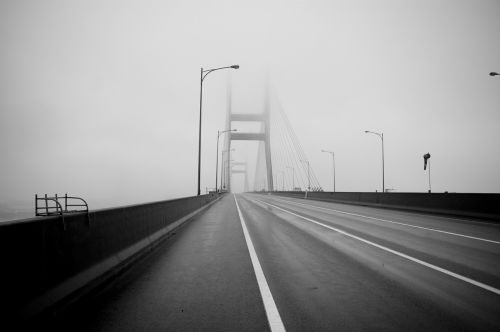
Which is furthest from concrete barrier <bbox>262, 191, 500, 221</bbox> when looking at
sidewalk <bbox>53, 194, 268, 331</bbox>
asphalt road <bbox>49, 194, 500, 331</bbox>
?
sidewalk <bbox>53, 194, 268, 331</bbox>

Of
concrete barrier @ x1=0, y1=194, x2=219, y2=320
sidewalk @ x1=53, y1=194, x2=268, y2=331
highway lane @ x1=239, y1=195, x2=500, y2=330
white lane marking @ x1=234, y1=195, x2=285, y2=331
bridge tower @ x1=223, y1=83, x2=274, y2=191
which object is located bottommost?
sidewalk @ x1=53, y1=194, x2=268, y2=331

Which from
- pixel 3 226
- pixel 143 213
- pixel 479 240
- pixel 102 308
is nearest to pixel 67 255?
pixel 102 308

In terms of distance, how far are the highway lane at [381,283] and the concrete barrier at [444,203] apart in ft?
26.3

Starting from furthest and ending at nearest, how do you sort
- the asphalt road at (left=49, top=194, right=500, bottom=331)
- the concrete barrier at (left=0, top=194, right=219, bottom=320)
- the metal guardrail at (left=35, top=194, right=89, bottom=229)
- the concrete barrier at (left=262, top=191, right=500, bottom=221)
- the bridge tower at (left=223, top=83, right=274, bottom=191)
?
the bridge tower at (left=223, top=83, right=274, bottom=191) → the concrete barrier at (left=262, top=191, right=500, bottom=221) → the metal guardrail at (left=35, top=194, right=89, bottom=229) → the asphalt road at (left=49, top=194, right=500, bottom=331) → the concrete barrier at (left=0, top=194, right=219, bottom=320)

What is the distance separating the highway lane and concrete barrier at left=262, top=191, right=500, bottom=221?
315 inches

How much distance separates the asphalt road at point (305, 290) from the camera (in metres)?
3.70

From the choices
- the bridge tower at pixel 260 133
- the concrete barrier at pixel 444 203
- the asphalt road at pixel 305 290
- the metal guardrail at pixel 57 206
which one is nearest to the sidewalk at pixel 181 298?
the asphalt road at pixel 305 290

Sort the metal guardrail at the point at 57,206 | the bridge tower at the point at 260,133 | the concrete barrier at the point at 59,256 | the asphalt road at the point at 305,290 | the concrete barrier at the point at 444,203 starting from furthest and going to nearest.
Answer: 1. the bridge tower at the point at 260,133
2. the concrete barrier at the point at 444,203
3. the metal guardrail at the point at 57,206
4. the asphalt road at the point at 305,290
5. the concrete barrier at the point at 59,256

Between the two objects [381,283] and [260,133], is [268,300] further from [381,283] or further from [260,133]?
[260,133]

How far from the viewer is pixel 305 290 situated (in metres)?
4.83

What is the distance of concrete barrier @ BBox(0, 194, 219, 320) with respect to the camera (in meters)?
3.53

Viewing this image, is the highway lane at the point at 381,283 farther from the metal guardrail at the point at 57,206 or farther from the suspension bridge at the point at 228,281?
the metal guardrail at the point at 57,206

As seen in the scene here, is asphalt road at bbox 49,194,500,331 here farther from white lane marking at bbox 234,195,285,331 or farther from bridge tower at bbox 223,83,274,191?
bridge tower at bbox 223,83,274,191

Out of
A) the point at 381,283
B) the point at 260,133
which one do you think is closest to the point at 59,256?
the point at 381,283
